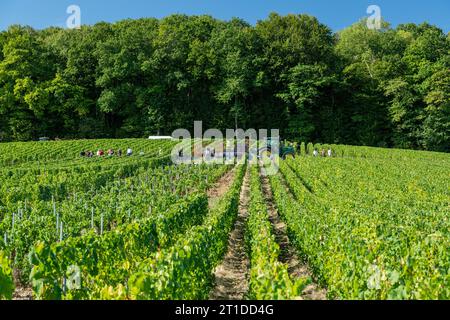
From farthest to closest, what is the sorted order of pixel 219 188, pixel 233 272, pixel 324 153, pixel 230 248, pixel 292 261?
pixel 324 153 → pixel 219 188 → pixel 230 248 → pixel 292 261 → pixel 233 272

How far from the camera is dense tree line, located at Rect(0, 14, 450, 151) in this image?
49438mm

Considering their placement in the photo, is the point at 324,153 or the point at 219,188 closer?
the point at 219,188

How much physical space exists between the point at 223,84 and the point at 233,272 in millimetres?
47535

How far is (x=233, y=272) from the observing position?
29.7 ft

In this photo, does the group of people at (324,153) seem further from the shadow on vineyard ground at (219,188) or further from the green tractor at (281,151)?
the shadow on vineyard ground at (219,188)

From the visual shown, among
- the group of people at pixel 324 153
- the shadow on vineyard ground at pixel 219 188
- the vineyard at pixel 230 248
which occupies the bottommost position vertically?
the shadow on vineyard ground at pixel 219 188

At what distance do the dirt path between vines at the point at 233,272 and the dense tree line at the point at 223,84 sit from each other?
41.8 metres

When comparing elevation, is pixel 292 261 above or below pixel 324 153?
below

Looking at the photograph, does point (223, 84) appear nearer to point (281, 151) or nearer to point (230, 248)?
point (281, 151)

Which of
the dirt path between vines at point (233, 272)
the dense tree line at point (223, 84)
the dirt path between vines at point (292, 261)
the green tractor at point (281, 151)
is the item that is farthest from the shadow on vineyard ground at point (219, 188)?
the dense tree line at point (223, 84)

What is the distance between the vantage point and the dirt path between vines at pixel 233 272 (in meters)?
7.83

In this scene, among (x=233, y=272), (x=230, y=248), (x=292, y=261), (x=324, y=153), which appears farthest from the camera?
(x=324, y=153)

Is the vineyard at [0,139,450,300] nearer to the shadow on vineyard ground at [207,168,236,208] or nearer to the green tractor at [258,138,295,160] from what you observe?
the shadow on vineyard ground at [207,168,236,208]

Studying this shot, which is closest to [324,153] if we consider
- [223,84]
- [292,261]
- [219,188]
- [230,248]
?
[223,84]
